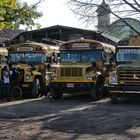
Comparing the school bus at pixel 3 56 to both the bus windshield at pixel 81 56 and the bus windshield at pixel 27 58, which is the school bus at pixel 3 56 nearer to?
the bus windshield at pixel 27 58

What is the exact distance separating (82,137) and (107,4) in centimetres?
1291

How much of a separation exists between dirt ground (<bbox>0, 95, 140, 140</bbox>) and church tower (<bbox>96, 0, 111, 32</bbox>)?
17.1ft

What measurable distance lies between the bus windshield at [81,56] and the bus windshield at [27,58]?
4.74 feet

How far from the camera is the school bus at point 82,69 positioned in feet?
67.7

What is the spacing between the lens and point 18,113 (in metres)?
16.2

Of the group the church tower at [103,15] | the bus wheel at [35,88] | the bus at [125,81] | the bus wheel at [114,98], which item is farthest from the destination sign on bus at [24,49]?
the bus wheel at [114,98]

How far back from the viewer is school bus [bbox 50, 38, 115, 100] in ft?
67.7

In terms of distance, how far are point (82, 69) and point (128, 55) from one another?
217 cm

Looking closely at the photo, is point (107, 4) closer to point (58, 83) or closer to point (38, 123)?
point (58, 83)

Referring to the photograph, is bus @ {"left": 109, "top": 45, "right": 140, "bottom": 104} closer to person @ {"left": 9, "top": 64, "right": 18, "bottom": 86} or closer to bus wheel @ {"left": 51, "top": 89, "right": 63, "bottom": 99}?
A: bus wheel @ {"left": 51, "top": 89, "right": 63, "bottom": 99}

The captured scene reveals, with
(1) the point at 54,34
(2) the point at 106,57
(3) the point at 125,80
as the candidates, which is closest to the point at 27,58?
(2) the point at 106,57

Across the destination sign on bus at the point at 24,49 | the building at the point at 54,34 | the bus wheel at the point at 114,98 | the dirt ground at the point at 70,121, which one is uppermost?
the building at the point at 54,34

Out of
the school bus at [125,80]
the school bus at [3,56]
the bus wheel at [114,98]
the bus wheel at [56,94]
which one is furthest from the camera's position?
the school bus at [3,56]

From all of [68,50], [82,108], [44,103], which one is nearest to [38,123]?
[82,108]
